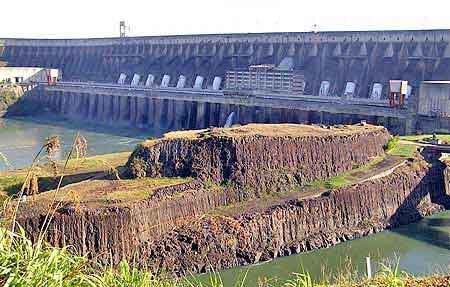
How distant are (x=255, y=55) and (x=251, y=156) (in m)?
46.5

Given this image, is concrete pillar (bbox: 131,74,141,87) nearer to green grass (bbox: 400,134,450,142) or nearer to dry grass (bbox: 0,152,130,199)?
green grass (bbox: 400,134,450,142)

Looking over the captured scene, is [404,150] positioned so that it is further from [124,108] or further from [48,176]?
[124,108]

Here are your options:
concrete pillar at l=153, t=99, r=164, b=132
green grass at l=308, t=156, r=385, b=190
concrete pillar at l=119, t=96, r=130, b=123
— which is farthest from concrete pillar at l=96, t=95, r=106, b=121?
green grass at l=308, t=156, r=385, b=190

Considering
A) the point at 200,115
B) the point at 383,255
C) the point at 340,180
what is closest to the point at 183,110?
the point at 200,115

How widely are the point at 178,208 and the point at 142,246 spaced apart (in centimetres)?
286

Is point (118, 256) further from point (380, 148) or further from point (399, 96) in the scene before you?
point (399, 96)

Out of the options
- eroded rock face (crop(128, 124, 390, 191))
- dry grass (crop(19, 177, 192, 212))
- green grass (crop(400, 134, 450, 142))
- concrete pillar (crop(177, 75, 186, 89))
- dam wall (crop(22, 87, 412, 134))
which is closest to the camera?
dry grass (crop(19, 177, 192, 212))

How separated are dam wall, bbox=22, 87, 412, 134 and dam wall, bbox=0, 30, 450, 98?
8288 millimetres

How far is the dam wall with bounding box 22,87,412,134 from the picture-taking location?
5222 cm

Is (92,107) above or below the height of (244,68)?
below

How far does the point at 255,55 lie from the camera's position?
7606 cm

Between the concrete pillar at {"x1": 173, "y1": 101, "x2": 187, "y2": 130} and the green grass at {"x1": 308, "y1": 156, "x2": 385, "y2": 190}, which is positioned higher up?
the concrete pillar at {"x1": 173, "y1": 101, "x2": 187, "y2": 130}

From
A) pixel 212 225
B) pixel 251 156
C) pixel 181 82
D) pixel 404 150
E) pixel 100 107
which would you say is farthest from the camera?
pixel 181 82

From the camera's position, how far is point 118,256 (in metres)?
23.9
